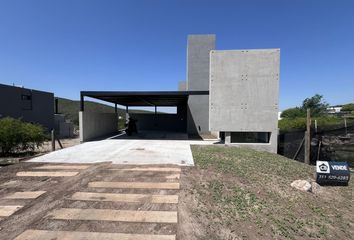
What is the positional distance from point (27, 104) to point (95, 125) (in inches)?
454

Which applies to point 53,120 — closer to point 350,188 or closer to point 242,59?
point 242,59

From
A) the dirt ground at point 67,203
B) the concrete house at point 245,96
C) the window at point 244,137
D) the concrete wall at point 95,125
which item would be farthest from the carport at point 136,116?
the dirt ground at point 67,203

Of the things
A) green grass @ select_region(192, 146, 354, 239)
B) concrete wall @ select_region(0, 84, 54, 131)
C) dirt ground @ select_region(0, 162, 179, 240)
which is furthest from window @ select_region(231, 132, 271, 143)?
concrete wall @ select_region(0, 84, 54, 131)

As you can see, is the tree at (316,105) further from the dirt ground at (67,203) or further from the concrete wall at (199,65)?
the dirt ground at (67,203)

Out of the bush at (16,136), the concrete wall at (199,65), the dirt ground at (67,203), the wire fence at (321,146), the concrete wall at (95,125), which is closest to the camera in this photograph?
the dirt ground at (67,203)

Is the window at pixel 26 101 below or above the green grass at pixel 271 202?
above

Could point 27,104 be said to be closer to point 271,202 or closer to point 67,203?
point 67,203

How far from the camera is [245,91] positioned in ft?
34.5

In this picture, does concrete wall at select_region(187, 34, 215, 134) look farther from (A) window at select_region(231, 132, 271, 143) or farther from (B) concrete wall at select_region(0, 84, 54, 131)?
(B) concrete wall at select_region(0, 84, 54, 131)

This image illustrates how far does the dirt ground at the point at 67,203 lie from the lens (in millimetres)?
3100

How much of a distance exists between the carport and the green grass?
679 cm

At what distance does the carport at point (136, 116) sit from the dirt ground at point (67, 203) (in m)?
6.30

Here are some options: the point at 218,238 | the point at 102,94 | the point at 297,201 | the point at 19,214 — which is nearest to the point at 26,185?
the point at 19,214

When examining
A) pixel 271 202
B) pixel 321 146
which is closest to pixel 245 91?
pixel 321 146
